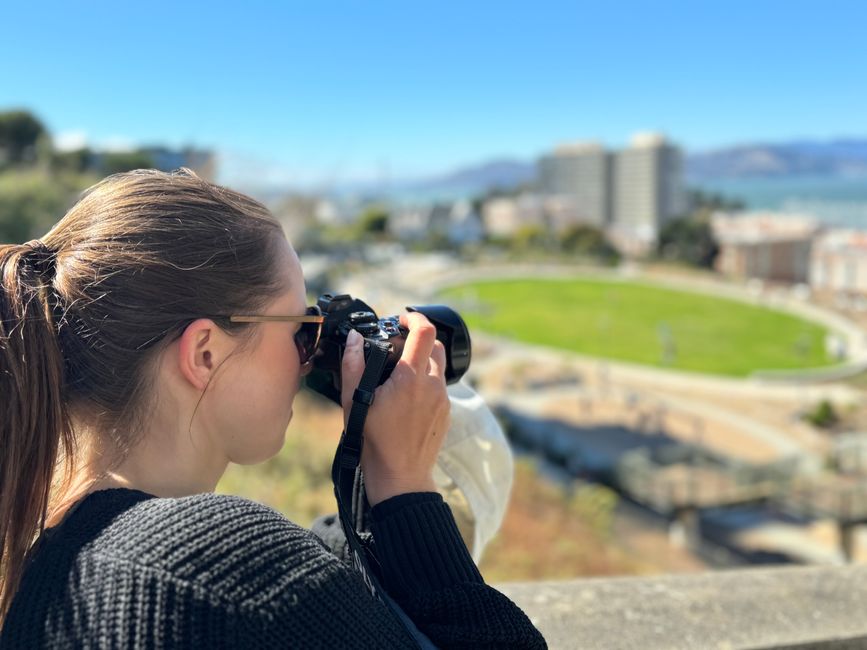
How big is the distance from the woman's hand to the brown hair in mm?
221

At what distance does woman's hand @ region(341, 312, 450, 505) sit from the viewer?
98cm

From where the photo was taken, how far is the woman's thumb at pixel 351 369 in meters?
1.05

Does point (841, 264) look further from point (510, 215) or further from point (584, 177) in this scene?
point (584, 177)

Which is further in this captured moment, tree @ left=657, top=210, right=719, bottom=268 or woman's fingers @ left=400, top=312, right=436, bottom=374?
tree @ left=657, top=210, right=719, bottom=268

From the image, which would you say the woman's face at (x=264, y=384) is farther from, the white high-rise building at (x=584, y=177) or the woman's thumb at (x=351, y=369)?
the white high-rise building at (x=584, y=177)

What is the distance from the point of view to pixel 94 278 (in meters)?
0.90

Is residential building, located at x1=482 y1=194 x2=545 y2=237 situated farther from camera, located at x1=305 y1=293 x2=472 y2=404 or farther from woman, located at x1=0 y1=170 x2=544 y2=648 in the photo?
woman, located at x1=0 y1=170 x2=544 y2=648

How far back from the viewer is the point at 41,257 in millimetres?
960

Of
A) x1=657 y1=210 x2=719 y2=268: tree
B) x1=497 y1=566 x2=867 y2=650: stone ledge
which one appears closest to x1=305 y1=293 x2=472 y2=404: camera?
x1=497 y1=566 x2=867 y2=650: stone ledge

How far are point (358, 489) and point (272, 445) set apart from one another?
139mm

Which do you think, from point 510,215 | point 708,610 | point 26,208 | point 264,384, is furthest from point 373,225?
point 264,384

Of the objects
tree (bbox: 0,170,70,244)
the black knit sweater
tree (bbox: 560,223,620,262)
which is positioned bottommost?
tree (bbox: 560,223,620,262)

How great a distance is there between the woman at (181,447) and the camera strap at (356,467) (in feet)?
0.08

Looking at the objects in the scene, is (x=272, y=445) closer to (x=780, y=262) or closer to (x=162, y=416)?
(x=162, y=416)
